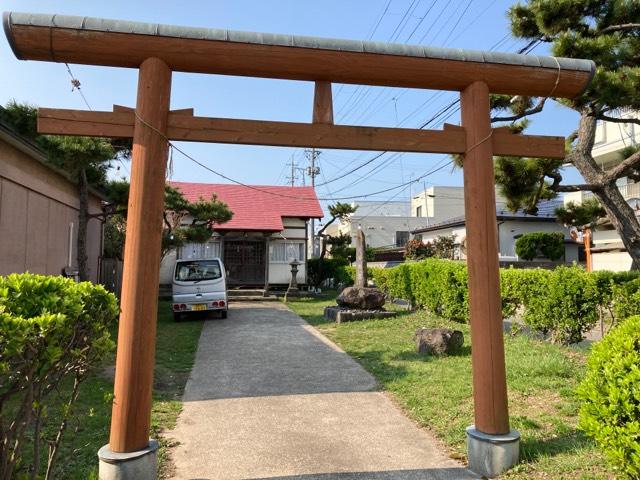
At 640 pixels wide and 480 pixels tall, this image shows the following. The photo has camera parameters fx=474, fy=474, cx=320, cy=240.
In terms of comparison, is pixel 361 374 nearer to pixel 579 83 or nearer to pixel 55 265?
pixel 579 83

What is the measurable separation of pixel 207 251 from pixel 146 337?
1862 cm

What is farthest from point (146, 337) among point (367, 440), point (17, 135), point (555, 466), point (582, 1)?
point (582, 1)

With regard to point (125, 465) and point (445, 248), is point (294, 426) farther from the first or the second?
point (445, 248)

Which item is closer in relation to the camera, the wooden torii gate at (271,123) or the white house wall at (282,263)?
the wooden torii gate at (271,123)

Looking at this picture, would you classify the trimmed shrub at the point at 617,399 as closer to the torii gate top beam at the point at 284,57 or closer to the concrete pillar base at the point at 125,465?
the torii gate top beam at the point at 284,57

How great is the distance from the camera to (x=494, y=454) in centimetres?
373

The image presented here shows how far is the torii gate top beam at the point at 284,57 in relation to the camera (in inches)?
140

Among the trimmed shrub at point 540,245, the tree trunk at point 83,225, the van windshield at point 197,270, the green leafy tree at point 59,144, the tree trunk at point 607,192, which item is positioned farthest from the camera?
the trimmed shrub at point 540,245

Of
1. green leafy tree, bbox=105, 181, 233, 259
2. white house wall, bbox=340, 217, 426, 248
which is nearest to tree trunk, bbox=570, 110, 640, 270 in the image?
green leafy tree, bbox=105, 181, 233, 259

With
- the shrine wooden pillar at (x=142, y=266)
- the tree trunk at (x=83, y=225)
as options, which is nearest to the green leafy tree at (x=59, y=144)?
the tree trunk at (x=83, y=225)

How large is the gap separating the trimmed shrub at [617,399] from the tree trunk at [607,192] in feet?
19.5

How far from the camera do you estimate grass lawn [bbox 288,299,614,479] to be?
378 cm

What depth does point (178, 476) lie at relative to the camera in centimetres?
375

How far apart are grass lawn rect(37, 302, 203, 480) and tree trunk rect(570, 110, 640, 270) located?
7.56m
